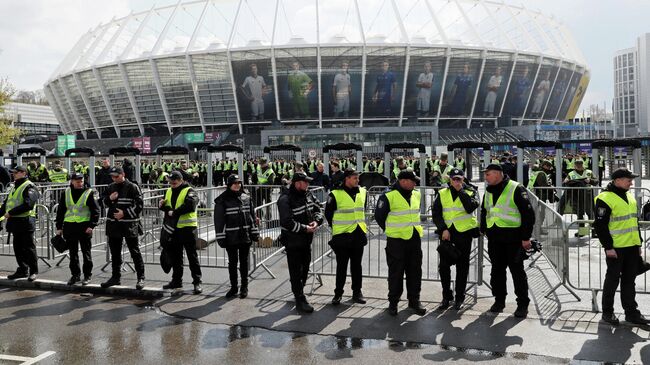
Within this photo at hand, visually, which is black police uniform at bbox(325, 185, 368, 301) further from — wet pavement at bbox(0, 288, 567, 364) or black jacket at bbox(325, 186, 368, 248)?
wet pavement at bbox(0, 288, 567, 364)

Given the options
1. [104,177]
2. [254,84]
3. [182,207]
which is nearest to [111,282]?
[182,207]

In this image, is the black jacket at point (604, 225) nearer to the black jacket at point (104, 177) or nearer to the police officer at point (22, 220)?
the police officer at point (22, 220)

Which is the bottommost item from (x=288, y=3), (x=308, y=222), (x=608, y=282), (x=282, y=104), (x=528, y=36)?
(x=608, y=282)

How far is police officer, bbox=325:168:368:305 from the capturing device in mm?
6484

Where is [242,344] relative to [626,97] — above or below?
below

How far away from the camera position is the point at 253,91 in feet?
185

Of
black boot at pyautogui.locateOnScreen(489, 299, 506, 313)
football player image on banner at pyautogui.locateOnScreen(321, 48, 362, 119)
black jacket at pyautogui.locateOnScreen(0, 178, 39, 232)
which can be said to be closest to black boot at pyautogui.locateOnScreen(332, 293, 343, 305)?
black boot at pyautogui.locateOnScreen(489, 299, 506, 313)

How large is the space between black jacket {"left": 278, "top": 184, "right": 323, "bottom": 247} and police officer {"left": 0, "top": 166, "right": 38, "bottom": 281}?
4320mm

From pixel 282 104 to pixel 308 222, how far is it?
171 feet

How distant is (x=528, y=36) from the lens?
201 feet

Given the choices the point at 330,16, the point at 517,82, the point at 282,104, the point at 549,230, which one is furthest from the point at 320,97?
the point at 549,230

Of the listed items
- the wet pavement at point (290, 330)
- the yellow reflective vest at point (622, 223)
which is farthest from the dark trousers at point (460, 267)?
the yellow reflective vest at point (622, 223)

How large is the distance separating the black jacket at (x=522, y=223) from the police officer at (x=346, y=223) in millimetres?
1595

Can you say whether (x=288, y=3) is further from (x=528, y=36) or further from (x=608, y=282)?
(x=608, y=282)
